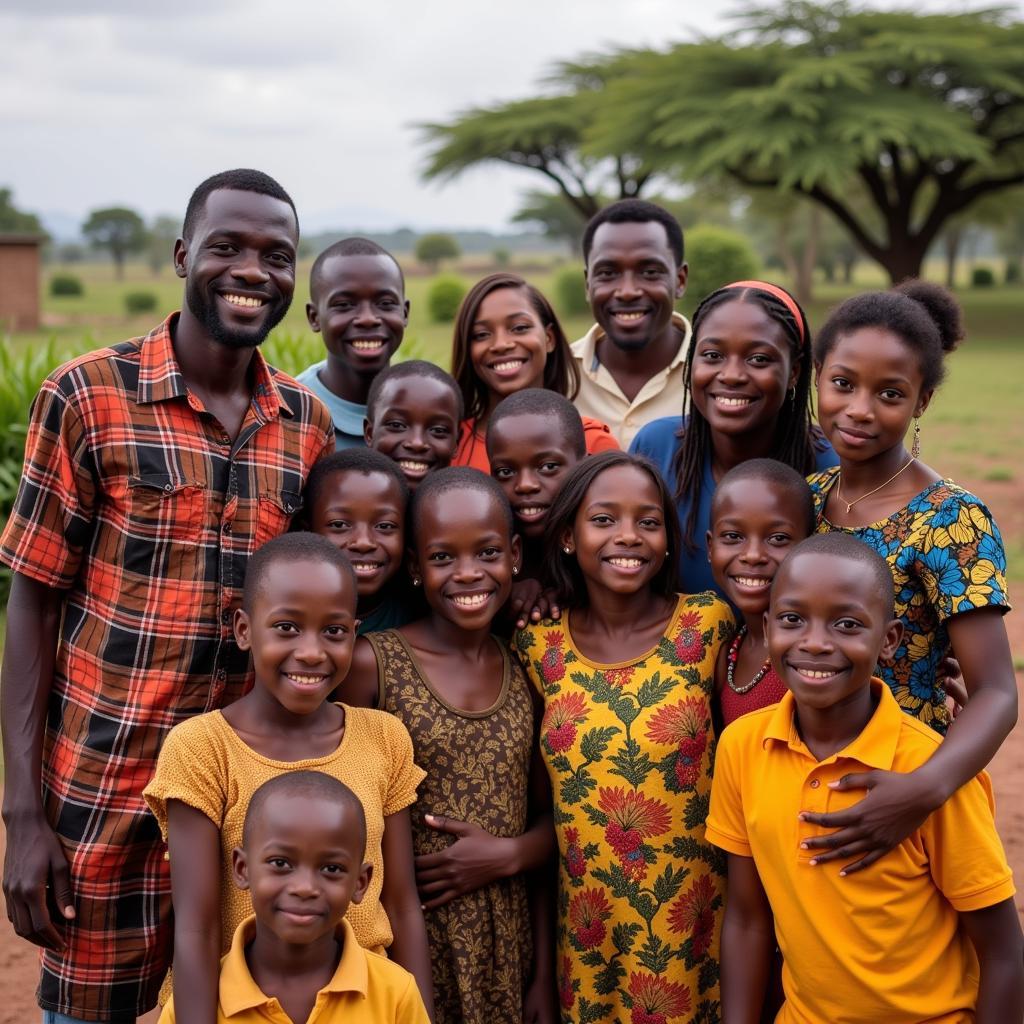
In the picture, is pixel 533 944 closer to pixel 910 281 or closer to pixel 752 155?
pixel 910 281

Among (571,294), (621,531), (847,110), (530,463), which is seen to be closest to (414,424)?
(530,463)

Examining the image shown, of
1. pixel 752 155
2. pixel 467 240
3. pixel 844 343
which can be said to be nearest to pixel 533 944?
pixel 844 343

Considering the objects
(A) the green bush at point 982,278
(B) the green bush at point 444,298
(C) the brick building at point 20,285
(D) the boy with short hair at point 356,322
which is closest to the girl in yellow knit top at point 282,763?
(D) the boy with short hair at point 356,322

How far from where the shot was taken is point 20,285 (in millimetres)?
25234

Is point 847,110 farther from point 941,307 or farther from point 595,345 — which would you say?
point 941,307

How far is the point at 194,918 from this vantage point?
2.35m

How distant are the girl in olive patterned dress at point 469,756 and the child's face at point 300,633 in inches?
11.0

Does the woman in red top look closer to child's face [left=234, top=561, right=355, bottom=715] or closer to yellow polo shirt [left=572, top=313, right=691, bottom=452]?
yellow polo shirt [left=572, top=313, right=691, bottom=452]

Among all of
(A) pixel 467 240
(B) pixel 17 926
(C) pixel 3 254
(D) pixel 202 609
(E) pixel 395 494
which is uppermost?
(A) pixel 467 240

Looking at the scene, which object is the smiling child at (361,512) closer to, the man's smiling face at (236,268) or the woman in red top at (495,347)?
the man's smiling face at (236,268)

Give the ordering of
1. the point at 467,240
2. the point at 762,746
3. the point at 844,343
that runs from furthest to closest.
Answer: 1. the point at 467,240
2. the point at 844,343
3. the point at 762,746

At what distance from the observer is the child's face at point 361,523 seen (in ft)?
9.46

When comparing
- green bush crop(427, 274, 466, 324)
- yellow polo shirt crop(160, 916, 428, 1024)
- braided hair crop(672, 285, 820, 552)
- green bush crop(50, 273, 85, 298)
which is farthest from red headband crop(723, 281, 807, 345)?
green bush crop(50, 273, 85, 298)

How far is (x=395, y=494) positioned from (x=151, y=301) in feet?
116
